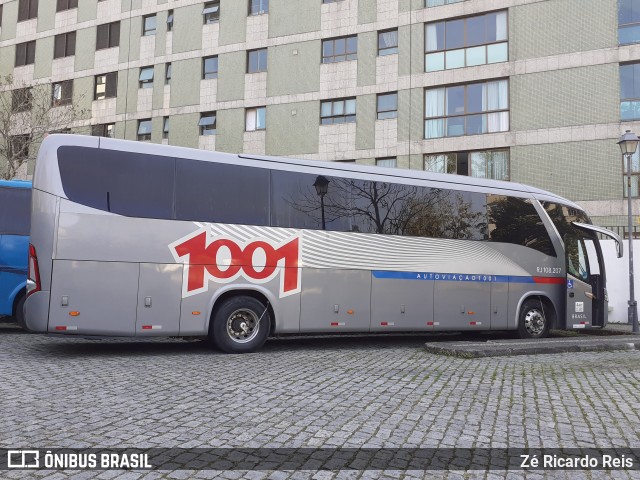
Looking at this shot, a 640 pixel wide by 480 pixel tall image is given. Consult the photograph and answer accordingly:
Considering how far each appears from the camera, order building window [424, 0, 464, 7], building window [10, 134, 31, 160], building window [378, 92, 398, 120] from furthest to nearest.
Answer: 1. building window [10, 134, 31, 160]
2. building window [378, 92, 398, 120]
3. building window [424, 0, 464, 7]

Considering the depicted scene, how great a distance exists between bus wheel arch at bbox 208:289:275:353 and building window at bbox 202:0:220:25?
22.2 meters

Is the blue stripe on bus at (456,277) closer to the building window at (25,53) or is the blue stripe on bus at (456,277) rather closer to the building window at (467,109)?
the building window at (467,109)

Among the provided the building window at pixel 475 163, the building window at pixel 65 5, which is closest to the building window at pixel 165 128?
the building window at pixel 65 5

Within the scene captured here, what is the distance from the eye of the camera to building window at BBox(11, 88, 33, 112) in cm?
2752

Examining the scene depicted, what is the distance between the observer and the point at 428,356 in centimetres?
983

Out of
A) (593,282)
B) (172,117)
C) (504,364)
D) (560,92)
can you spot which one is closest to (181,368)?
(504,364)

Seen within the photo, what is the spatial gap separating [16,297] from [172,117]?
703 inches

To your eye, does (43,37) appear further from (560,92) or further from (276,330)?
(276,330)

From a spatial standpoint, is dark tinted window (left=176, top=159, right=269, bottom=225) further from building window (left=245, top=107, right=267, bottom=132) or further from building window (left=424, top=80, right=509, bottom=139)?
building window (left=245, top=107, right=267, bottom=132)

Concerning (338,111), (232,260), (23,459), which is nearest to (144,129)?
(338,111)

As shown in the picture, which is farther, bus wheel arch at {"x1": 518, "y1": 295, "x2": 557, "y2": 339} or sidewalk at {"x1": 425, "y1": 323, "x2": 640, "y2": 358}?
bus wheel arch at {"x1": 518, "y1": 295, "x2": 557, "y2": 339}

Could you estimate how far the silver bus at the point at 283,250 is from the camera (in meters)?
8.81

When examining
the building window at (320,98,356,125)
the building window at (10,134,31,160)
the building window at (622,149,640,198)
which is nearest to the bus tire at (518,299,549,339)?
the building window at (622,149,640,198)

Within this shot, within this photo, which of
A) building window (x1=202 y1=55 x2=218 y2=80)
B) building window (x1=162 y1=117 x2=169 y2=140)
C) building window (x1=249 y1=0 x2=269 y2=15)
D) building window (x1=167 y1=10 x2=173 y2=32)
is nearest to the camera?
building window (x1=249 y1=0 x2=269 y2=15)
